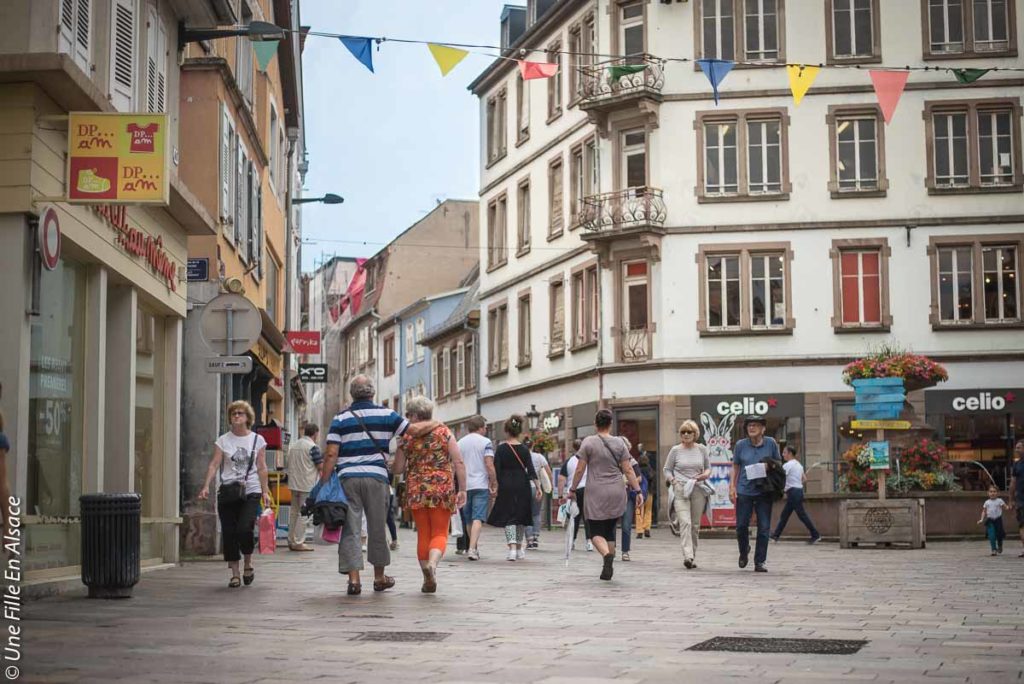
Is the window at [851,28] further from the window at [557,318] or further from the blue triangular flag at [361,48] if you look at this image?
the blue triangular flag at [361,48]

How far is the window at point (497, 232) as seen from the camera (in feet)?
170

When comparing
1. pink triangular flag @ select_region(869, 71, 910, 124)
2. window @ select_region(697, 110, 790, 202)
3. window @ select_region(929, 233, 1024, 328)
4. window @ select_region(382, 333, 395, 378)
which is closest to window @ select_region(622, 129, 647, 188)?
window @ select_region(697, 110, 790, 202)

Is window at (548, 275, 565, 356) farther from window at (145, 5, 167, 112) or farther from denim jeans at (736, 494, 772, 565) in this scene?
window at (145, 5, 167, 112)

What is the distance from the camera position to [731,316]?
1598 inches

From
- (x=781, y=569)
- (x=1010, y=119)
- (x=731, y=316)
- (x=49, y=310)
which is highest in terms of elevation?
(x=1010, y=119)

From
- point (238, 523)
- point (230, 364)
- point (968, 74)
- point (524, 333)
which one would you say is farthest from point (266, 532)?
point (524, 333)

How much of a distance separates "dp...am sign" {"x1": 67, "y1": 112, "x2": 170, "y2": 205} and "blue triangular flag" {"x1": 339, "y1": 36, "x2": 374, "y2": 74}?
26.6ft

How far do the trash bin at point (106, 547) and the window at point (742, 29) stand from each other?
30.4m

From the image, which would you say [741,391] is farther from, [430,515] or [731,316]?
[430,515]

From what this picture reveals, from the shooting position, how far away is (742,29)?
41.1 metres

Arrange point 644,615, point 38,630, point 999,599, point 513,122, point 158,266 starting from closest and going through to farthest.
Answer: point 38,630 → point 644,615 → point 999,599 → point 158,266 → point 513,122

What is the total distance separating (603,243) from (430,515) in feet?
92.6

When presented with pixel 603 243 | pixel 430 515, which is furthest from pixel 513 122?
pixel 430 515

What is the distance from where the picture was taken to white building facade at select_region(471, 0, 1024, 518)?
130 ft
